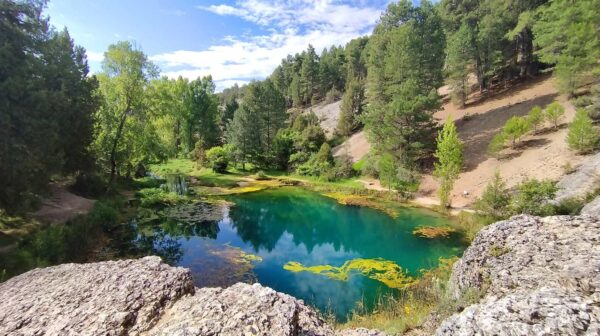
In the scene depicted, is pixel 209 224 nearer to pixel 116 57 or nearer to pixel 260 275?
pixel 260 275

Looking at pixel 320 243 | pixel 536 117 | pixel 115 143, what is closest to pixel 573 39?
pixel 536 117

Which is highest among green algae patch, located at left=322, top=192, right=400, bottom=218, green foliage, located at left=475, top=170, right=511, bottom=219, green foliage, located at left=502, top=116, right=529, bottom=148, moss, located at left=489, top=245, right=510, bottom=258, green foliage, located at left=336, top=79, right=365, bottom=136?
green foliage, located at left=336, top=79, right=365, bottom=136

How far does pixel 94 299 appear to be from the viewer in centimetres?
583

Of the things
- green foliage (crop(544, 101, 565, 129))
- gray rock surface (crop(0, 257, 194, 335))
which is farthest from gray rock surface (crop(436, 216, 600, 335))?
green foliage (crop(544, 101, 565, 129))

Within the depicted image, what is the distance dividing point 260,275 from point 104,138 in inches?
810

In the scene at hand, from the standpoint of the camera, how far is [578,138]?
2342 cm

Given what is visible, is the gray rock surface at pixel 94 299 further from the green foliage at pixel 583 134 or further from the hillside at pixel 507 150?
the green foliage at pixel 583 134

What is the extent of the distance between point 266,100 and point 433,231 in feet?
115

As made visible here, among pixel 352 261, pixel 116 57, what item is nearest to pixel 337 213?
pixel 352 261

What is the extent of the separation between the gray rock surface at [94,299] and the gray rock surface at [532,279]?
504cm

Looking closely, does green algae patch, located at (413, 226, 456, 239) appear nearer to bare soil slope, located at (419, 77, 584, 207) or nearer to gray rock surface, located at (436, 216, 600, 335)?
bare soil slope, located at (419, 77, 584, 207)

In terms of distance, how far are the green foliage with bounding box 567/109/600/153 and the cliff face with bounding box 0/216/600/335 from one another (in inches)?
831

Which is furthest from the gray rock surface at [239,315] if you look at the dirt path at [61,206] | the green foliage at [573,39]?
the green foliage at [573,39]

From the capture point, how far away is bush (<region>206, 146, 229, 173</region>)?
1773 inches
